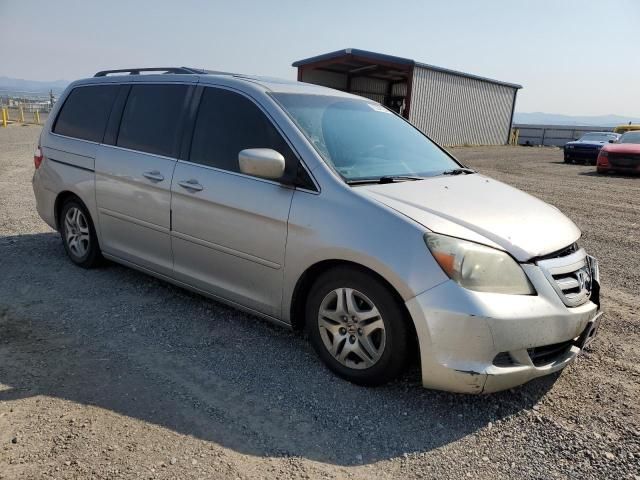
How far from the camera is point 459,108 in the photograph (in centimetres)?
3053

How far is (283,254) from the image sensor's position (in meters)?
3.29

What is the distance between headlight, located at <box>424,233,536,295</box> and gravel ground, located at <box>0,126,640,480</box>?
2.57 feet

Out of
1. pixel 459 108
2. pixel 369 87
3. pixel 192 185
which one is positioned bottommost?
pixel 192 185

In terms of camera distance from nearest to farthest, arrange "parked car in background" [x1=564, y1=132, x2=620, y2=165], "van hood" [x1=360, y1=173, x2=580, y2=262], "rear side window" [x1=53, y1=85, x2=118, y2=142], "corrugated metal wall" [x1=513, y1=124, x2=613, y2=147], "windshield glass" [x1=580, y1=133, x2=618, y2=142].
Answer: "van hood" [x1=360, y1=173, x2=580, y2=262]
"rear side window" [x1=53, y1=85, x2=118, y2=142]
"parked car in background" [x1=564, y1=132, x2=620, y2=165]
"windshield glass" [x1=580, y1=133, x2=618, y2=142]
"corrugated metal wall" [x1=513, y1=124, x2=613, y2=147]

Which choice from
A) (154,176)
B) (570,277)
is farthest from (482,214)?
(154,176)

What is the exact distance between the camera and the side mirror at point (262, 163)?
323cm

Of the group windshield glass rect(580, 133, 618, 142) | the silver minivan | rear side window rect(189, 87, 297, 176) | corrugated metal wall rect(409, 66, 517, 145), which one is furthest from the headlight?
corrugated metal wall rect(409, 66, 517, 145)

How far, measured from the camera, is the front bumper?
8.69 ft

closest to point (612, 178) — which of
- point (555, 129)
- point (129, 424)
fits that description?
point (129, 424)

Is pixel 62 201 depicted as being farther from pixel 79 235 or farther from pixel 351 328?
pixel 351 328

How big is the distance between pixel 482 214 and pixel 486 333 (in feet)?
2.62

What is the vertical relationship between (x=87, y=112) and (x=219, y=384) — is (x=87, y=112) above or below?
above

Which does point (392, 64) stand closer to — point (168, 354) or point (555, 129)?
point (555, 129)

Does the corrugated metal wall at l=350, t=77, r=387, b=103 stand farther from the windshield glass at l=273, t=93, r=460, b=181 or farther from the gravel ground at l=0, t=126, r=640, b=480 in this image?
the gravel ground at l=0, t=126, r=640, b=480
